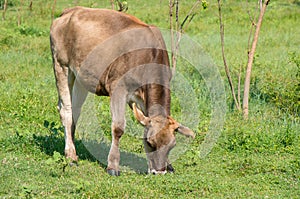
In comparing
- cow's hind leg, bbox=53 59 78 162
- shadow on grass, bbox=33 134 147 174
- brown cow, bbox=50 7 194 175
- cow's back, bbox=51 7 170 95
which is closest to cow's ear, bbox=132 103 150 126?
brown cow, bbox=50 7 194 175

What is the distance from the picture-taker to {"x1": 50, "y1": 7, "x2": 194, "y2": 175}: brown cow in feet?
22.8

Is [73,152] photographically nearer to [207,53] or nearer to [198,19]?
[207,53]

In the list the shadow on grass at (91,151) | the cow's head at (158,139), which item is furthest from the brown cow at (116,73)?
the shadow on grass at (91,151)

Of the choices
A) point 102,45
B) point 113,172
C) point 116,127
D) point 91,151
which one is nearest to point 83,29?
point 102,45

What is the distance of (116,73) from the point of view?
24.4ft

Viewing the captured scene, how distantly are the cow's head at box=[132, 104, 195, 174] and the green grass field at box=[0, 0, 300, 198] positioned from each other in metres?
0.16

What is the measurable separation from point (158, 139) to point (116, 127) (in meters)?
0.72

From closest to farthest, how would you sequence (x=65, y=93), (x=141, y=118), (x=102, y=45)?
(x=141, y=118) < (x=102, y=45) < (x=65, y=93)

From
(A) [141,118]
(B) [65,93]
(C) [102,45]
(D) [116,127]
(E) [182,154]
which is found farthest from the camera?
(B) [65,93]

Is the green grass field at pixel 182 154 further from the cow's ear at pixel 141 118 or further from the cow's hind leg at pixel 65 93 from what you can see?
the cow's ear at pixel 141 118

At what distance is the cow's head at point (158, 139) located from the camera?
22.4 feet

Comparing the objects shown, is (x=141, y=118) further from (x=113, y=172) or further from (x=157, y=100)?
(x=113, y=172)

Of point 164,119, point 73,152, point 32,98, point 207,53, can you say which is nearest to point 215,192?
point 164,119

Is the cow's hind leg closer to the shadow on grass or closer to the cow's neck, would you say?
the shadow on grass
